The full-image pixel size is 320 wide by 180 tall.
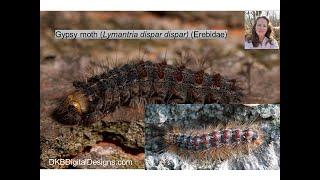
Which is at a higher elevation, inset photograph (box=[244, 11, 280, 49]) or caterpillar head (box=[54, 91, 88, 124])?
inset photograph (box=[244, 11, 280, 49])

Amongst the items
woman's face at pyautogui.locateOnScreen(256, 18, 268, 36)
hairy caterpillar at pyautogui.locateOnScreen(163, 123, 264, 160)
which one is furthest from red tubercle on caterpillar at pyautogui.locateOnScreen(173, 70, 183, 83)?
woman's face at pyautogui.locateOnScreen(256, 18, 268, 36)

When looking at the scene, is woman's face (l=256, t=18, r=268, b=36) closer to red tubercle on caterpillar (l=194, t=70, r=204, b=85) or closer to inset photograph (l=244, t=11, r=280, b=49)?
inset photograph (l=244, t=11, r=280, b=49)

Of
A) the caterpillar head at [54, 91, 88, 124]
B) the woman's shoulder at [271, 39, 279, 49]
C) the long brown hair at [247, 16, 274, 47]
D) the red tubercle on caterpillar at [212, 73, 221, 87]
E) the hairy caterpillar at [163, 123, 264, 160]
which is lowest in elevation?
the hairy caterpillar at [163, 123, 264, 160]

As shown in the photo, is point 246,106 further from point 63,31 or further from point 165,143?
point 63,31

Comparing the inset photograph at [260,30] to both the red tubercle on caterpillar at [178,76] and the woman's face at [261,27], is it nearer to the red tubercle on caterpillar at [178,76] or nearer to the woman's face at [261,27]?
the woman's face at [261,27]

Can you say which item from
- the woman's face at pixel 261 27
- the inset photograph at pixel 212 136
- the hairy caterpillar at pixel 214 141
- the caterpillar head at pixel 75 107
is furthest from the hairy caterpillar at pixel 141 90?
the woman's face at pixel 261 27

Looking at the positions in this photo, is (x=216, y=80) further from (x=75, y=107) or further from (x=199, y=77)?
(x=75, y=107)

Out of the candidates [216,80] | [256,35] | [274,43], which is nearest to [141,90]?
[216,80]
